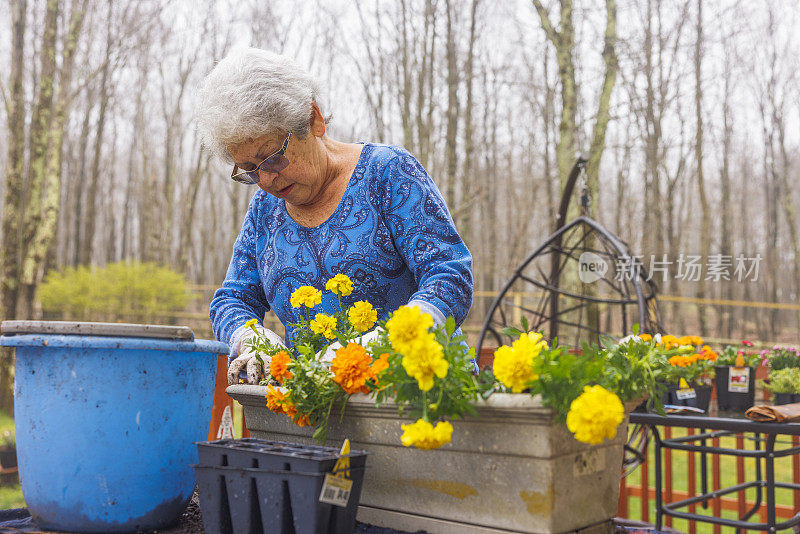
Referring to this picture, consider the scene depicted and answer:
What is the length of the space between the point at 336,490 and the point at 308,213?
0.81 m

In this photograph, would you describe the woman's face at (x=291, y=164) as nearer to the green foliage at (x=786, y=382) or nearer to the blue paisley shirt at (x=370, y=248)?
the blue paisley shirt at (x=370, y=248)

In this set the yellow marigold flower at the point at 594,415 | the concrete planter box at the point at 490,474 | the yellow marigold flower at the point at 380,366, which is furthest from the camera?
the yellow marigold flower at the point at 380,366

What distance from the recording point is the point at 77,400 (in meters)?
1.18

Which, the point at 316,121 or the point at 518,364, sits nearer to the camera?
the point at 518,364

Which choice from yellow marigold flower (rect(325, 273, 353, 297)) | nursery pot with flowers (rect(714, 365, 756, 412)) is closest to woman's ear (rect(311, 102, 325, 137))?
yellow marigold flower (rect(325, 273, 353, 297))

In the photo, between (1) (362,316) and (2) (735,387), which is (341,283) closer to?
(1) (362,316)

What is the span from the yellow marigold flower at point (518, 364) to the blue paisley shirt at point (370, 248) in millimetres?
441

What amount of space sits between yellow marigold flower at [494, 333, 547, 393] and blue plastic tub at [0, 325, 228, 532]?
61 centimetres

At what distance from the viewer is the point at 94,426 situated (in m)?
1.19

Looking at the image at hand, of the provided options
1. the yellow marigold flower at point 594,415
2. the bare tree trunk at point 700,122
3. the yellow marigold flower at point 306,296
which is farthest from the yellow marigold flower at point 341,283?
the bare tree trunk at point 700,122

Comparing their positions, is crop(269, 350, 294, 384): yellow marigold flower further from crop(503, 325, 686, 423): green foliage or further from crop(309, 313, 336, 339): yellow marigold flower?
crop(503, 325, 686, 423): green foliage

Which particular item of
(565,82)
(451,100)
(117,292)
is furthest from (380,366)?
(117,292)

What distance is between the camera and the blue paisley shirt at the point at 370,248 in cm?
149

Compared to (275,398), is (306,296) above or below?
above
